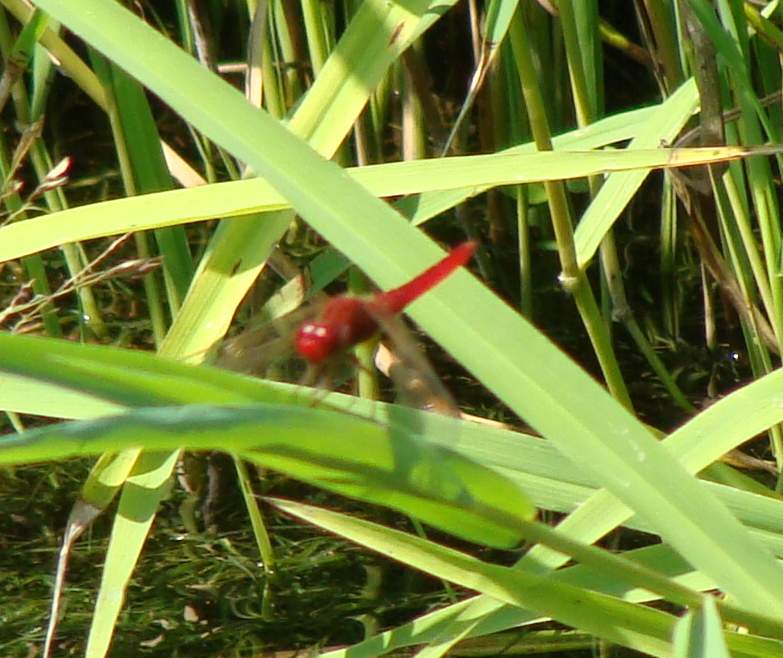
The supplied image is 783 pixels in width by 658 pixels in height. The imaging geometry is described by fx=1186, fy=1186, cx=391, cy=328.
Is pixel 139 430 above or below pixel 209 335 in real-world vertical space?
below

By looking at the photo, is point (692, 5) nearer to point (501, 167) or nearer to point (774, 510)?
point (501, 167)

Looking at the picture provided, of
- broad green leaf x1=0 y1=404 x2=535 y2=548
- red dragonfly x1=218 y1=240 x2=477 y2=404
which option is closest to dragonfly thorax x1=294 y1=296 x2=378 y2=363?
red dragonfly x1=218 y1=240 x2=477 y2=404

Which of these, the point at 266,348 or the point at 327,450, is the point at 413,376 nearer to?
the point at 266,348

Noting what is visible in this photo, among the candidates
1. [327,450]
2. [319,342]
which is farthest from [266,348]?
[327,450]

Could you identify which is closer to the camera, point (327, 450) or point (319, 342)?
point (327, 450)

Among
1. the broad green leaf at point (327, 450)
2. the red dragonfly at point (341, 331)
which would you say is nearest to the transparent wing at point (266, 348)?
the red dragonfly at point (341, 331)

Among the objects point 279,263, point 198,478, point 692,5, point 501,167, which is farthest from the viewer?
point 198,478

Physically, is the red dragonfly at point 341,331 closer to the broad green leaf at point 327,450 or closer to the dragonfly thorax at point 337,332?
the dragonfly thorax at point 337,332

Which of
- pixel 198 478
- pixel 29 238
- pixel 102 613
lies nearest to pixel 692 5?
pixel 29 238
